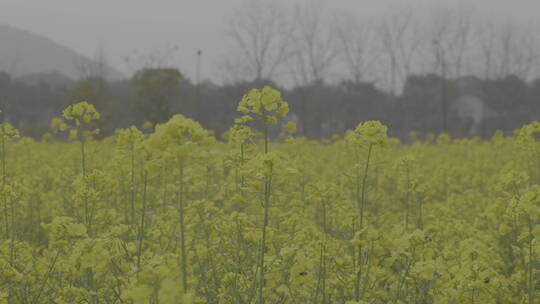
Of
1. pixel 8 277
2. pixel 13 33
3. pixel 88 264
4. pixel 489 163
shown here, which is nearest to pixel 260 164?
pixel 88 264

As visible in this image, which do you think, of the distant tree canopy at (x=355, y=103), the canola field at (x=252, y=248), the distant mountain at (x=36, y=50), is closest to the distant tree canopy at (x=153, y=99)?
the distant tree canopy at (x=355, y=103)

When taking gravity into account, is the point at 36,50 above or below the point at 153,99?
above

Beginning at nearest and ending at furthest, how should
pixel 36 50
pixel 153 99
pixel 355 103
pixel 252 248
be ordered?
pixel 252 248, pixel 153 99, pixel 355 103, pixel 36 50

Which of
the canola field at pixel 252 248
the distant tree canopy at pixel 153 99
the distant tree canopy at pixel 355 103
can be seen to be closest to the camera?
the canola field at pixel 252 248

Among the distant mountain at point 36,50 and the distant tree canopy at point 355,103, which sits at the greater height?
the distant mountain at point 36,50

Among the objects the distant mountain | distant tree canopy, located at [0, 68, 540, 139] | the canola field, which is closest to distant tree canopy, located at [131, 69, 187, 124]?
distant tree canopy, located at [0, 68, 540, 139]

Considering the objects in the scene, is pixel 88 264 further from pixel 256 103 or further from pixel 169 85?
pixel 169 85

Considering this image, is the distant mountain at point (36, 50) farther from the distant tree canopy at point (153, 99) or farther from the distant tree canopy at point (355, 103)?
the distant tree canopy at point (153, 99)

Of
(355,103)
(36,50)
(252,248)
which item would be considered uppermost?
(36,50)

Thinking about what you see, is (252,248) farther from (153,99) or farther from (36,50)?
(36,50)

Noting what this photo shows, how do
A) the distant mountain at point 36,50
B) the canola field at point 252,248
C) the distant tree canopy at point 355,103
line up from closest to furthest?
the canola field at point 252,248
the distant tree canopy at point 355,103
the distant mountain at point 36,50

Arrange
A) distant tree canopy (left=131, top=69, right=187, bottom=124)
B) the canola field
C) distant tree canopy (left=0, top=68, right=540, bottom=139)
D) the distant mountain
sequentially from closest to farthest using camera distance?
1. the canola field
2. distant tree canopy (left=131, top=69, right=187, bottom=124)
3. distant tree canopy (left=0, top=68, right=540, bottom=139)
4. the distant mountain

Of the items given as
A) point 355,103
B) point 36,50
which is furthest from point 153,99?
point 36,50

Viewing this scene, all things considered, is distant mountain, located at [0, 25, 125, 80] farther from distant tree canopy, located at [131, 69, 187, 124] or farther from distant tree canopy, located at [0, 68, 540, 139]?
distant tree canopy, located at [131, 69, 187, 124]
